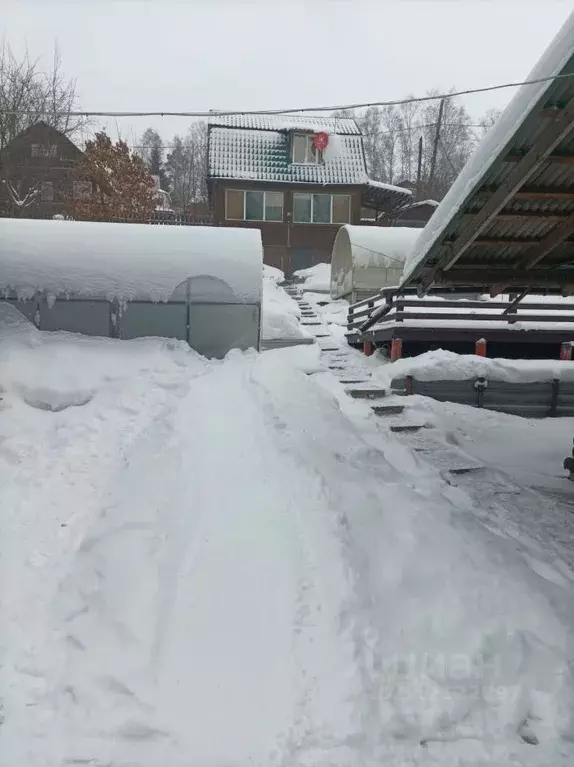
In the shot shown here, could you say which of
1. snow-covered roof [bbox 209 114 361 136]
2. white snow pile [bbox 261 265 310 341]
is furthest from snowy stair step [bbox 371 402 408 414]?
snow-covered roof [bbox 209 114 361 136]

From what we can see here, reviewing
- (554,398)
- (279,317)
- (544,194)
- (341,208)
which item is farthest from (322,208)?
(544,194)

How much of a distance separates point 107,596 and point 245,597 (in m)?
0.98

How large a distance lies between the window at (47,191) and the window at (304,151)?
38.5ft

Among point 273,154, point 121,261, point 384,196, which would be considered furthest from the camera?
point 384,196

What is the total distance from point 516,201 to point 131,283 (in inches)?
294

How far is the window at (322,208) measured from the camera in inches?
1002

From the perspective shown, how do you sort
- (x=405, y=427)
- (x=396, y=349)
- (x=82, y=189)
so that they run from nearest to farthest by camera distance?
(x=405, y=427), (x=396, y=349), (x=82, y=189)

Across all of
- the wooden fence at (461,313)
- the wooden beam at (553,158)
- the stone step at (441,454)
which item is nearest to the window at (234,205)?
the wooden fence at (461,313)

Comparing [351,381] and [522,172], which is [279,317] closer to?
[351,381]

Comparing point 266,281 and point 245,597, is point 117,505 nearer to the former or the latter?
point 245,597

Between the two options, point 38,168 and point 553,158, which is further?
point 38,168

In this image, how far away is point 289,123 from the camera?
27.5 meters

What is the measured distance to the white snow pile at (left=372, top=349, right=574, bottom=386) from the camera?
10.1 m

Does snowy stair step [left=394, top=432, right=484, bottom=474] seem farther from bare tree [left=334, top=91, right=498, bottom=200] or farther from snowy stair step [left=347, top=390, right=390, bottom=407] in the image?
bare tree [left=334, top=91, right=498, bottom=200]
